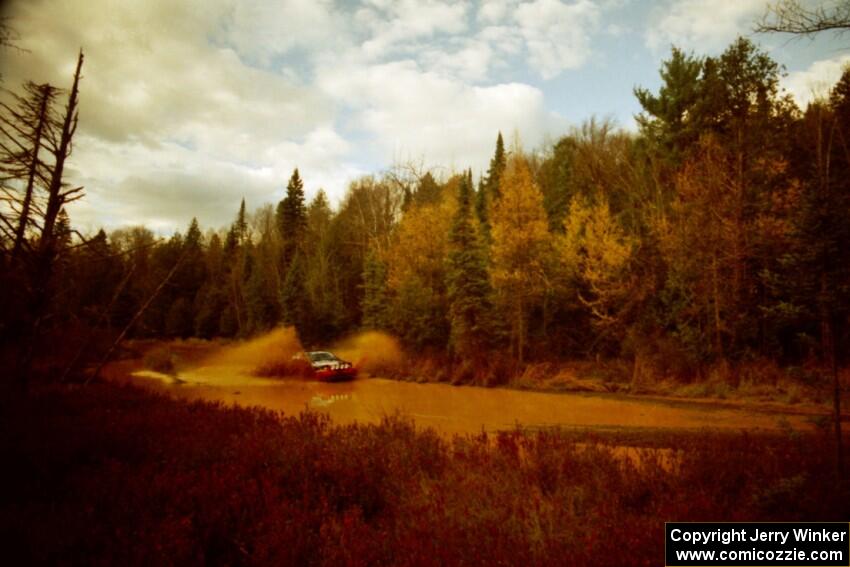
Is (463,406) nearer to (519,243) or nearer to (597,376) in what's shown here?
(597,376)

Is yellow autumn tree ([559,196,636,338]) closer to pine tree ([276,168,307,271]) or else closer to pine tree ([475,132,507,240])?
pine tree ([475,132,507,240])

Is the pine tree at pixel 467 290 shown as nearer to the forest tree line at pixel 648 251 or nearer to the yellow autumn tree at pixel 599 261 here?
the forest tree line at pixel 648 251

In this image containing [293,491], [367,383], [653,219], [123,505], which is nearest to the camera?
[123,505]

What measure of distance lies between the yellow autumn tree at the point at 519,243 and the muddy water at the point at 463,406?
554cm

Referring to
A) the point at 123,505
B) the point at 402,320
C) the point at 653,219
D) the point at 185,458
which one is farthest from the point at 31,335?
the point at 653,219

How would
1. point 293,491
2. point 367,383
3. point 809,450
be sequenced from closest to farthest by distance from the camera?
point 293,491, point 809,450, point 367,383

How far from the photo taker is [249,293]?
54219 mm

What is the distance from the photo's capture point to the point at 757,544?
14.8 ft

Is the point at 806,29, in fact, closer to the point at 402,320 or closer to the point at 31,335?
the point at 31,335

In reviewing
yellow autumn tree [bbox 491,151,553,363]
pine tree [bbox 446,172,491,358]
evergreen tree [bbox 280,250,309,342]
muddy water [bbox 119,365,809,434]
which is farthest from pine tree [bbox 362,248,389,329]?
yellow autumn tree [bbox 491,151,553,363]

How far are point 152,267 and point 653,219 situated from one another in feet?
195

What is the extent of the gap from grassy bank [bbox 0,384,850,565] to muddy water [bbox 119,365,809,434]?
241cm

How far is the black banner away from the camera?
4.26 m

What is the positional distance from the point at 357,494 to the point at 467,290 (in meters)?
21.9
